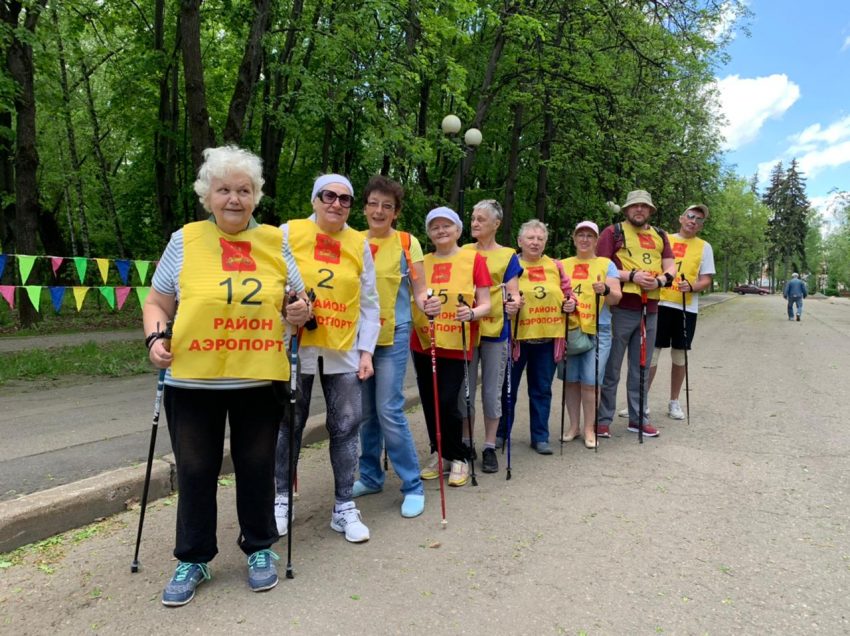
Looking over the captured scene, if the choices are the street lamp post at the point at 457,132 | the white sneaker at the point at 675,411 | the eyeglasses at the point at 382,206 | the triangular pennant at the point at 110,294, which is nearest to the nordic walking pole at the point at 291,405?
the eyeglasses at the point at 382,206

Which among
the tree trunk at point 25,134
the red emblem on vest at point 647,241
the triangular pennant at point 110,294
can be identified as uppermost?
the tree trunk at point 25,134

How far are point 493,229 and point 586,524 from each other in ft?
7.49

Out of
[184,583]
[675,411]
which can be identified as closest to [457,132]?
[675,411]

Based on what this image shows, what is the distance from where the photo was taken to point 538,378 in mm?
5078

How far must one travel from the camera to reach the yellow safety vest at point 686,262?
608 cm

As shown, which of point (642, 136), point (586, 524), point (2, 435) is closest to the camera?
point (586, 524)

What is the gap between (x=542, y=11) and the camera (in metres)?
14.2

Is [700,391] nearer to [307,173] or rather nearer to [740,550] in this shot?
[740,550]

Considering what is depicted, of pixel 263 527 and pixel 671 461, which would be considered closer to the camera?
pixel 263 527

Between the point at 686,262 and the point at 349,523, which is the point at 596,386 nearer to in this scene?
the point at 686,262

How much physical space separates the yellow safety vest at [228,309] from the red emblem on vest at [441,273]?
167cm

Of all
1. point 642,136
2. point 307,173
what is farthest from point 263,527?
point 307,173

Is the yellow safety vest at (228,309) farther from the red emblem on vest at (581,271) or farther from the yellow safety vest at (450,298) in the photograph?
the red emblem on vest at (581,271)

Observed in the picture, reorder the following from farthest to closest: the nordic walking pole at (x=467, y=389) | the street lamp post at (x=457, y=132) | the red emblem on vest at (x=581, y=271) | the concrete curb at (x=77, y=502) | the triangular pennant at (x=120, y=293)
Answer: the street lamp post at (x=457, y=132) → the triangular pennant at (x=120, y=293) → the red emblem on vest at (x=581, y=271) → the nordic walking pole at (x=467, y=389) → the concrete curb at (x=77, y=502)
